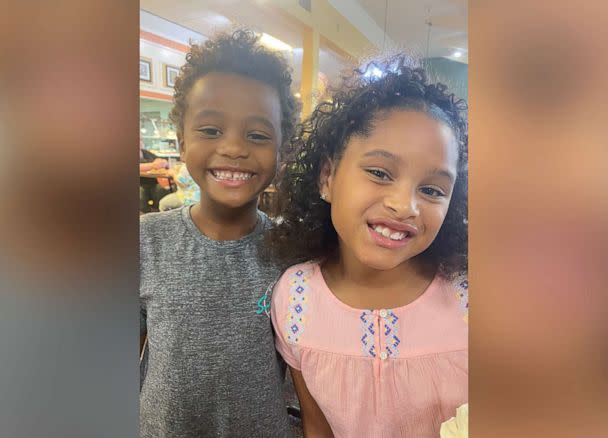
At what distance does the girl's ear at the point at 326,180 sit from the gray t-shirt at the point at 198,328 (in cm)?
8

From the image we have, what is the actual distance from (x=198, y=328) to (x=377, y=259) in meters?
0.18

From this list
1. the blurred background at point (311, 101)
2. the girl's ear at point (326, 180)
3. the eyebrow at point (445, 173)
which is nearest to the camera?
the blurred background at point (311, 101)

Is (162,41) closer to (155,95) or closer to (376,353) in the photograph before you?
(155,95)

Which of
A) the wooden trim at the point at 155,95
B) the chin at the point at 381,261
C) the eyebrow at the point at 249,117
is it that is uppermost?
the wooden trim at the point at 155,95

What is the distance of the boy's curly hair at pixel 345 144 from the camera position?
11.0 inches

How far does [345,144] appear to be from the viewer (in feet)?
1.21

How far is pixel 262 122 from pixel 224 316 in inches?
7.3

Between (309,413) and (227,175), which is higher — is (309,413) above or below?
below

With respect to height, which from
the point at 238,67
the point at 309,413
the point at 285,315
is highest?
the point at 238,67

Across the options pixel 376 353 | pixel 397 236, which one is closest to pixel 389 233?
pixel 397 236

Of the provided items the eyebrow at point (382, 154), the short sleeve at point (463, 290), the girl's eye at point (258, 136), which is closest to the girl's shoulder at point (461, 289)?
the short sleeve at point (463, 290)

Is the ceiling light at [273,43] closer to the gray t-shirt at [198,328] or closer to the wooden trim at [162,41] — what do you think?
the wooden trim at [162,41]
